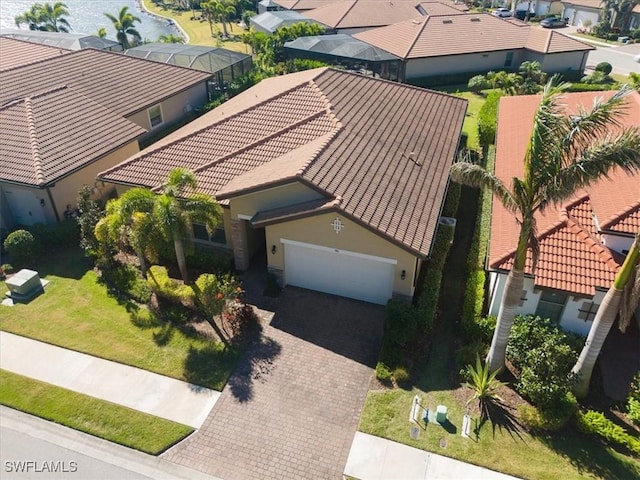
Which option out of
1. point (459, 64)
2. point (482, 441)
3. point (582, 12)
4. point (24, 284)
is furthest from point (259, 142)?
point (582, 12)

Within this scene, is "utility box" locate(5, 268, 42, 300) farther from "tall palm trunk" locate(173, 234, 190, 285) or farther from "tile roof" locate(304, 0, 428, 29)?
"tile roof" locate(304, 0, 428, 29)

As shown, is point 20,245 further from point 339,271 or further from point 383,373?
point 383,373

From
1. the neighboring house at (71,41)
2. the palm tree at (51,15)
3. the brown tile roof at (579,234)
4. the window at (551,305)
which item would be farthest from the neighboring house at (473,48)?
the palm tree at (51,15)

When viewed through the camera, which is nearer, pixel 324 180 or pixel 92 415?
pixel 92 415

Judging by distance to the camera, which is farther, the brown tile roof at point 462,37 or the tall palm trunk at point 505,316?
the brown tile roof at point 462,37

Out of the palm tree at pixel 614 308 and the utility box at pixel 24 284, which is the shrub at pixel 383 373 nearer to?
the palm tree at pixel 614 308

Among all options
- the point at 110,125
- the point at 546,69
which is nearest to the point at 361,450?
the point at 110,125

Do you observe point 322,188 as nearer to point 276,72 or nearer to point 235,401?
point 235,401
